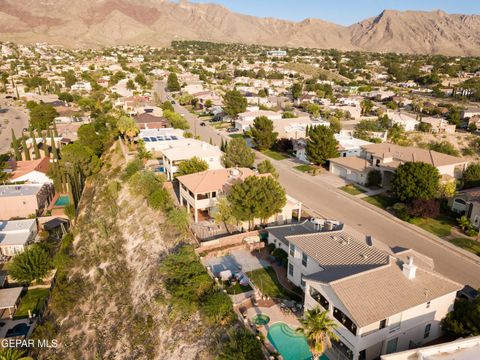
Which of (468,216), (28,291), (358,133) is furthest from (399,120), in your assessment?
(28,291)

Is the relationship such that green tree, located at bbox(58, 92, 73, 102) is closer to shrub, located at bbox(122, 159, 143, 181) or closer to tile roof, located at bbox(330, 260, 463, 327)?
shrub, located at bbox(122, 159, 143, 181)

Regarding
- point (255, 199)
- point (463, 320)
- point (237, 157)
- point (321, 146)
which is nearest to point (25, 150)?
point (237, 157)

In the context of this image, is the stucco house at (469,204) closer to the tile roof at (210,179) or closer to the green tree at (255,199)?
the green tree at (255,199)

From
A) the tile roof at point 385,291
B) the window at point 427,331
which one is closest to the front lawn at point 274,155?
the tile roof at point 385,291

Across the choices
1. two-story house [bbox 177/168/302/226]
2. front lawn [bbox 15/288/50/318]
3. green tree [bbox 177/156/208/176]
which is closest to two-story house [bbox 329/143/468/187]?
two-story house [bbox 177/168/302/226]

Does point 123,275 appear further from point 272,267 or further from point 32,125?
point 32,125

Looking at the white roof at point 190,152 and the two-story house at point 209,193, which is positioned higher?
the white roof at point 190,152
